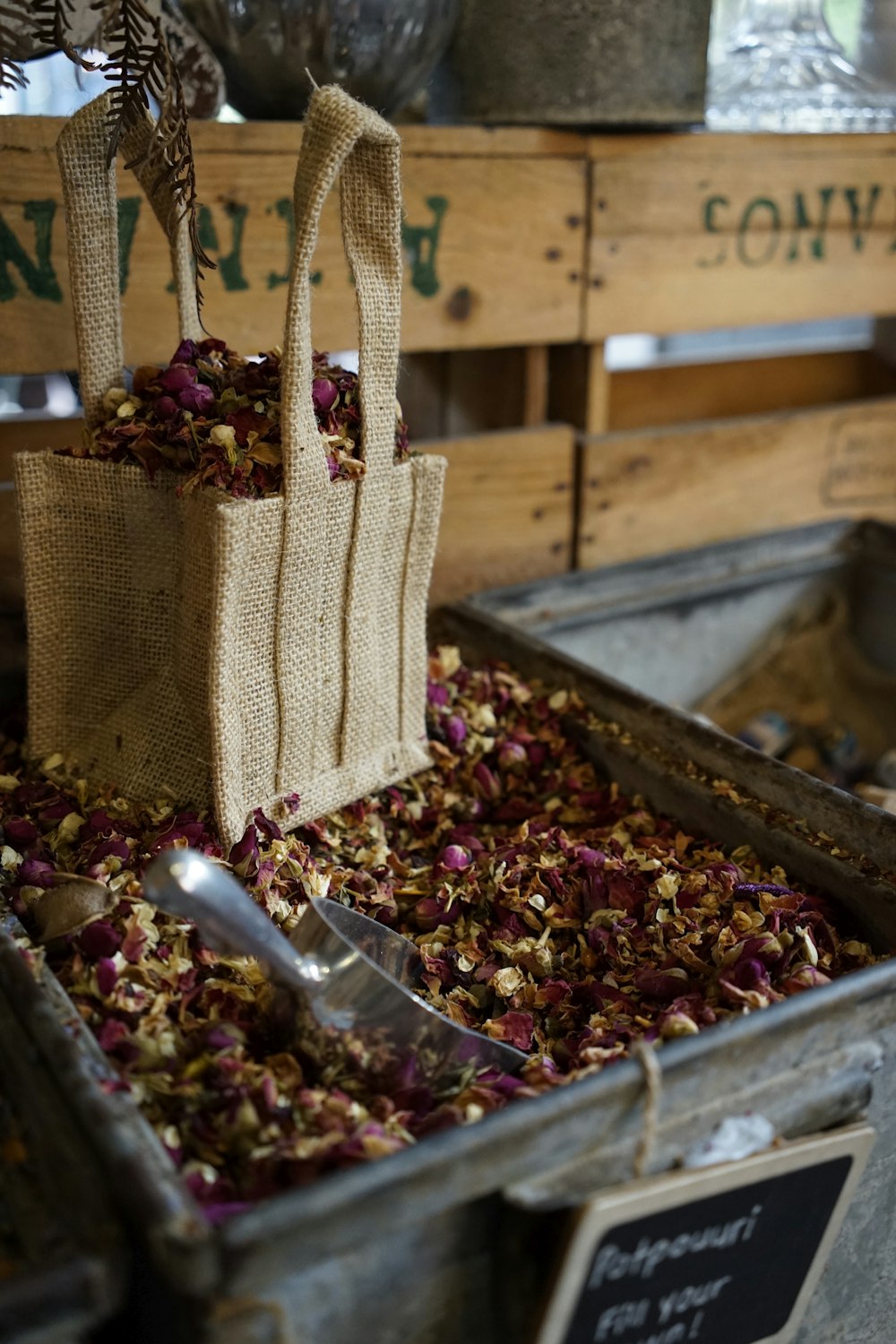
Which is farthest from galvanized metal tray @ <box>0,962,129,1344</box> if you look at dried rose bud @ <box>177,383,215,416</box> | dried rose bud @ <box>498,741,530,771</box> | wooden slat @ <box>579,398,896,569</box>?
wooden slat @ <box>579,398,896,569</box>

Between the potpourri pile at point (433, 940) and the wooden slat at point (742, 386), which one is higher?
the wooden slat at point (742, 386)

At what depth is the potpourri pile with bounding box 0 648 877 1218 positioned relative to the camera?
688 mm

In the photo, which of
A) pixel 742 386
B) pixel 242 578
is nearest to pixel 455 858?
pixel 242 578

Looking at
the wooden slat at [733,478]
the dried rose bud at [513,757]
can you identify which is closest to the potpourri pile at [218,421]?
the dried rose bud at [513,757]

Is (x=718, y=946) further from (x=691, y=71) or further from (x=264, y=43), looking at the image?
(x=691, y=71)

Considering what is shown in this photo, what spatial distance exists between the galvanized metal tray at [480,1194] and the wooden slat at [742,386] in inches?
51.1

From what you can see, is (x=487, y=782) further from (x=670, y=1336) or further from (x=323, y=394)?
(x=670, y=1336)

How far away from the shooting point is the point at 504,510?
5.10 feet

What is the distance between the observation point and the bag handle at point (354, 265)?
2.63ft

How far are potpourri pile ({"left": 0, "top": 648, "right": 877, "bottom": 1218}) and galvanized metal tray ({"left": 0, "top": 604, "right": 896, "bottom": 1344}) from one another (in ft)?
0.16

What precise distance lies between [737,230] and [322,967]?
124 centimetres

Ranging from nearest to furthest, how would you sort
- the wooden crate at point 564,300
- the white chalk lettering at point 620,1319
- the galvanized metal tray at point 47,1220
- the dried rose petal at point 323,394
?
the galvanized metal tray at point 47,1220
the white chalk lettering at point 620,1319
the dried rose petal at point 323,394
the wooden crate at point 564,300

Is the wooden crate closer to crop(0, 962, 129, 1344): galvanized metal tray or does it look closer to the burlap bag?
the burlap bag

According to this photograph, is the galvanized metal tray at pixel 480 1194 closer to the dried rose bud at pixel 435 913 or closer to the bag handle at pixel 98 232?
the dried rose bud at pixel 435 913
